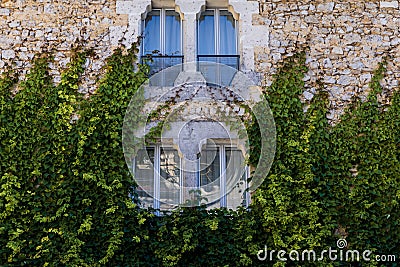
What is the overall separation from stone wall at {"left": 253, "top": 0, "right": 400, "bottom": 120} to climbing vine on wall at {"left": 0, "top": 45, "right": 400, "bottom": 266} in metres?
0.21

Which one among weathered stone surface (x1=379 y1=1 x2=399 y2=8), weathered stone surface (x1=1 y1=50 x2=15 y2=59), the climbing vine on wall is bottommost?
the climbing vine on wall

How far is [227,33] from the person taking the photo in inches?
310

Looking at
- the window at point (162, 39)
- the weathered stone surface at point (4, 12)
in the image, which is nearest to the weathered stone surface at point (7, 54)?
the weathered stone surface at point (4, 12)

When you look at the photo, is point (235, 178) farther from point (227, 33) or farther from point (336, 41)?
point (336, 41)

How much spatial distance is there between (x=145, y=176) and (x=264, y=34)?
2.23 metres

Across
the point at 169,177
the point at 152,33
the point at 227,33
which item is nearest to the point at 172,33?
the point at 152,33

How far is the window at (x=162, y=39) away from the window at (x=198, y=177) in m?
1.05

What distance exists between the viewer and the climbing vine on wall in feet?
22.5

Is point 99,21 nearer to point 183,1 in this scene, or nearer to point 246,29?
point 183,1

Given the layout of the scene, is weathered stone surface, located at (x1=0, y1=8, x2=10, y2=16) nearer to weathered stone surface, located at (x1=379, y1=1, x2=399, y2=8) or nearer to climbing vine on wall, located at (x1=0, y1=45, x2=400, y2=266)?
climbing vine on wall, located at (x1=0, y1=45, x2=400, y2=266)

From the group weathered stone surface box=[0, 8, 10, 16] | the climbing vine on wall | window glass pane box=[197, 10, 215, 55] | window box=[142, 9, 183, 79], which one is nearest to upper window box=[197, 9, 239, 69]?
window glass pane box=[197, 10, 215, 55]

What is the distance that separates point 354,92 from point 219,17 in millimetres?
1906

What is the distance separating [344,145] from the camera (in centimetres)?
723

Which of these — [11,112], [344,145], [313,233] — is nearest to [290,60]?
[344,145]
